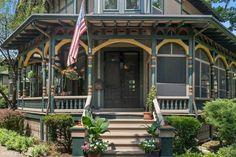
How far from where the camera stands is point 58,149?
40.3 feet

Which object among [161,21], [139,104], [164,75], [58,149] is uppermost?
[161,21]

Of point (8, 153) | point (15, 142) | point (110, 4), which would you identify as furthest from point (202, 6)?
point (8, 153)

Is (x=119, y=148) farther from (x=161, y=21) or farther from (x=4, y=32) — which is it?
(x=4, y=32)

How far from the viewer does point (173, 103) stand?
559 inches

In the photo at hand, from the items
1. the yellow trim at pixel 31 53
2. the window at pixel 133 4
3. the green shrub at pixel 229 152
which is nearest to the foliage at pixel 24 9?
the yellow trim at pixel 31 53

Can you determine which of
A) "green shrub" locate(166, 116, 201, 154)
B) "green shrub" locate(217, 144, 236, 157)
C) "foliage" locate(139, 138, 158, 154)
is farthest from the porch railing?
"green shrub" locate(217, 144, 236, 157)

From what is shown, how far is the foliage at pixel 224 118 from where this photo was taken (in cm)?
1175

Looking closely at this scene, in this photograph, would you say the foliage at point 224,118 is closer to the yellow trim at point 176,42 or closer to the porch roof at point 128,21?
the yellow trim at point 176,42

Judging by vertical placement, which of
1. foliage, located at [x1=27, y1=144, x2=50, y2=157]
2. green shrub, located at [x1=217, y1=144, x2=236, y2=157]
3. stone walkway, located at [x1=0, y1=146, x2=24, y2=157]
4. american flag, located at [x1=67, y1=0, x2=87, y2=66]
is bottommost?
stone walkway, located at [x1=0, y1=146, x2=24, y2=157]

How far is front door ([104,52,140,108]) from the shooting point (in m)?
16.1

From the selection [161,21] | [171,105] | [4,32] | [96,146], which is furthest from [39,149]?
[4,32]

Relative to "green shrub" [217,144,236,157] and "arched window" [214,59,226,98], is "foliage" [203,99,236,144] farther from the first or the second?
"arched window" [214,59,226,98]

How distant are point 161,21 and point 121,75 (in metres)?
3.92

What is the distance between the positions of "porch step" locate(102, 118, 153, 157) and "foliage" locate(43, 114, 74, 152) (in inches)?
50.3
